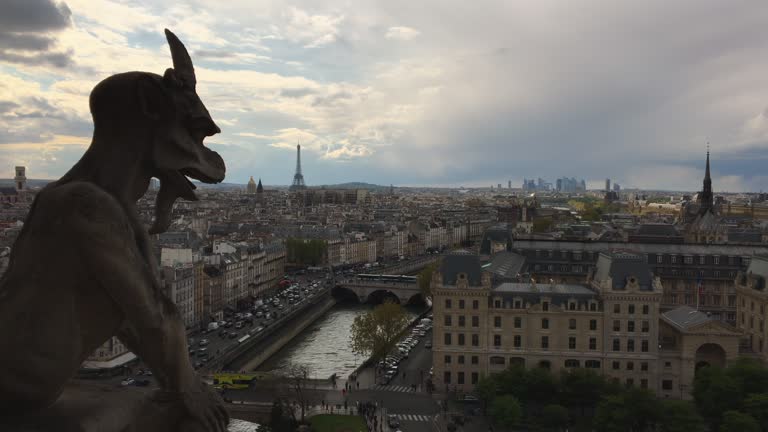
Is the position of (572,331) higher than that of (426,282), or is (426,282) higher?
(572,331)

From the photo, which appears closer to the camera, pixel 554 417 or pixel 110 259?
pixel 110 259

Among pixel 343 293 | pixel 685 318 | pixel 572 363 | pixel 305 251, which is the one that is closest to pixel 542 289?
pixel 572 363

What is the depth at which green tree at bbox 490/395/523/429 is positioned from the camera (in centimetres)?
2836

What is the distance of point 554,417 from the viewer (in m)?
28.7

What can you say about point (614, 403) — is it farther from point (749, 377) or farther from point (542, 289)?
point (542, 289)

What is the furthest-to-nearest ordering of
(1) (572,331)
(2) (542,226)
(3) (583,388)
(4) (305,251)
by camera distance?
(2) (542,226), (4) (305,251), (1) (572,331), (3) (583,388)

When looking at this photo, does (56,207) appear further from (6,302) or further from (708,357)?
(708,357)

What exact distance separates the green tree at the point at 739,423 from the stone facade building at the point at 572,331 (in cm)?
937

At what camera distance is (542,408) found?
30844 millimetres

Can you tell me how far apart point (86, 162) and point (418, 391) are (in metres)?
33.0

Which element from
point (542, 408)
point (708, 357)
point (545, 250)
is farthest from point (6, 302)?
point (545, 250)

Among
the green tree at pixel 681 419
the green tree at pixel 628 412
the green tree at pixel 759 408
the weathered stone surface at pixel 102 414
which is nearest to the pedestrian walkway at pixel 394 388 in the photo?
the green tree at pixel 628 412

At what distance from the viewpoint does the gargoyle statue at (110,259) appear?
10.8 feet

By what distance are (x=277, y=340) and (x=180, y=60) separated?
44.9 meters
